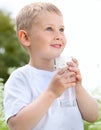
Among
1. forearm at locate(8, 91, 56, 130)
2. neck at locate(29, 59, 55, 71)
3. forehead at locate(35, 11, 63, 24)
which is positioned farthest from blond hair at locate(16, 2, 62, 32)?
forearm at locate(8, 91, 56, 130)

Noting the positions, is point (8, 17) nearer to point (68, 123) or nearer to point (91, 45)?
point (91, 45)

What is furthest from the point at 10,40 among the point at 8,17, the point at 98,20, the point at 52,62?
the point at 52,62

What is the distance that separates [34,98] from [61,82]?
0.20m

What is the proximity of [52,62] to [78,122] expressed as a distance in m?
0.34

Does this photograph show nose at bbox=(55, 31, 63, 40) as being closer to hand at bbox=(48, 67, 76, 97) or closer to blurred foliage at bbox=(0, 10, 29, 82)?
hand at bbox=(48, 67, 76, 97)

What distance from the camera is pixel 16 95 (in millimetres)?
2699

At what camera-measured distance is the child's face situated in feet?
8.94

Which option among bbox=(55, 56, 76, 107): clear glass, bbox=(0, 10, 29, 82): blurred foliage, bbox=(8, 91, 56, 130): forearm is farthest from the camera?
bbox=(0, 10, 29, 82): blurred foliage

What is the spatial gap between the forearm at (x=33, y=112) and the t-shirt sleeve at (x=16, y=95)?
5cm

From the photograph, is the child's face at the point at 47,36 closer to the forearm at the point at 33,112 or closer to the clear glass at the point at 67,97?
the clear glass at the point at 67,97

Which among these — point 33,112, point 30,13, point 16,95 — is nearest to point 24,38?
point 30,13

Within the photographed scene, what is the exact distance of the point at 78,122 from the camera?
281 centimetres

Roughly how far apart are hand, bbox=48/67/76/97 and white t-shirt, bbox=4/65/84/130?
0.44ft

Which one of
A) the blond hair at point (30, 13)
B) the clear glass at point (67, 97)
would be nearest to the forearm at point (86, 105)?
the clear glass at point (67, 97)
